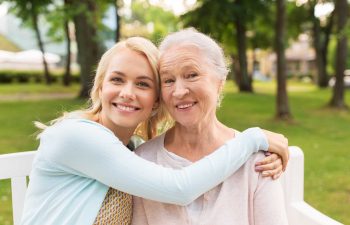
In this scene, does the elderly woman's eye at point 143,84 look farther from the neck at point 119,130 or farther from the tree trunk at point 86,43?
the tree trunk at point 86,43

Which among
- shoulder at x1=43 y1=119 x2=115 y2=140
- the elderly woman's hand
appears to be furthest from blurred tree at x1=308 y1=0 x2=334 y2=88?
shoulder at x1=43 y1=119 x2=115 y2=140

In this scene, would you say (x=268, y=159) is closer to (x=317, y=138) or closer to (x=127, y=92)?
(x=127, y=92)

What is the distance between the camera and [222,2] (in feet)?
70.0

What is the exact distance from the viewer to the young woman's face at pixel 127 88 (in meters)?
2.24

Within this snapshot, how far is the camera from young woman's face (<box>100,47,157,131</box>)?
224 cm

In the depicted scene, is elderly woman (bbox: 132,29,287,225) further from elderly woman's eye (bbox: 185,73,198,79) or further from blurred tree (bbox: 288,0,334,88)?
blurred tree (bbox: 288,0,334,88)

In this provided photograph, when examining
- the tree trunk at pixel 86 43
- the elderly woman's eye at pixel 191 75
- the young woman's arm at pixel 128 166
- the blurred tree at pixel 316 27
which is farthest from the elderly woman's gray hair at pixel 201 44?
the blurred tree at pixel 316 27

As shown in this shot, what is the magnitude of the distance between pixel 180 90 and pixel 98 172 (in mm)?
554

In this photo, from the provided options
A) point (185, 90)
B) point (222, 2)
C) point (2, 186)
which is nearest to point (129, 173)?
point (185, 90)

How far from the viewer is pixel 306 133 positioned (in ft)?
39.3

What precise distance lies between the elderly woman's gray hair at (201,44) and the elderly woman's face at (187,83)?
26 millimetres

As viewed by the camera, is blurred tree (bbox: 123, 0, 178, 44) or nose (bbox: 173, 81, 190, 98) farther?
blurred tree (bbox: 123, 0, 178, 44)

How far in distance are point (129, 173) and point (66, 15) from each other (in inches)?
451

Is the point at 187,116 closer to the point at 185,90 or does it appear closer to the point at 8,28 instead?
the point at 185,90
